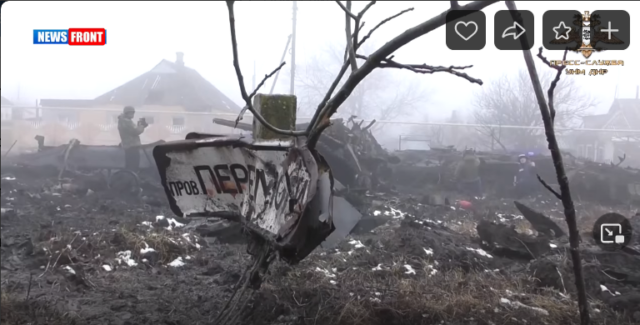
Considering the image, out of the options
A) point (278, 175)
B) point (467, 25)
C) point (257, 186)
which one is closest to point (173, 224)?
point (257, 186)

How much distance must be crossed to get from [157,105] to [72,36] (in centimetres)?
1222

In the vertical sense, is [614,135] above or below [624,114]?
below

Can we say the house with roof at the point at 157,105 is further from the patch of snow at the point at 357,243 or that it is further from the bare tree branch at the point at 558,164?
the bare tree branch at the point at 558,164

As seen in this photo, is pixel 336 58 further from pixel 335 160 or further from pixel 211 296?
pixel 211 296

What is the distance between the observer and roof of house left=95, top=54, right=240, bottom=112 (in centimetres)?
1742

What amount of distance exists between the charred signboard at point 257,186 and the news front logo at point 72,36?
281 centimetres

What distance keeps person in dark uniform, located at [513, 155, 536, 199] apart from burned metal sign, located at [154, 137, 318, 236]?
1009cm

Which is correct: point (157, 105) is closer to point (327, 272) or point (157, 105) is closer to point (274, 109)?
point (327, 272)

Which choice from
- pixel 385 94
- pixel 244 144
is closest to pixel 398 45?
pixel 244 144

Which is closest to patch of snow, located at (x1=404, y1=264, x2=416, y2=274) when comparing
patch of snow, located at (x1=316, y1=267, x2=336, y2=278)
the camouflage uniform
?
patch of snow, located at (x1=316, y1=267, x2=336, y2=278)

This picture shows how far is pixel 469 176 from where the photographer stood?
12117 millimetres

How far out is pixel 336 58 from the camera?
57.3 ft

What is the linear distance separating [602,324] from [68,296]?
4.47 metres

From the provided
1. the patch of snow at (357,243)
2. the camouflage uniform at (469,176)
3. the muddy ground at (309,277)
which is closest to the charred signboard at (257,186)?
the muddy ground at (309,277)
